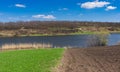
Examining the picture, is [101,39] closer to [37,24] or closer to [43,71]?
[43,71]

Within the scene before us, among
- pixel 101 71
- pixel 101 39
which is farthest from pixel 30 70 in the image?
pixel 101 39

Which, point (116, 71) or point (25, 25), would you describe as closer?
point (116, 71)

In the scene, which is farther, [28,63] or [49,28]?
[49,28]

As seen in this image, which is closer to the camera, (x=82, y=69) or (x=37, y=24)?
(x=82, y=69)

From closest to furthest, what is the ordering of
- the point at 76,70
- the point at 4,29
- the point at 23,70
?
the point at 23,70
the point at 76,70
the point at 4,29

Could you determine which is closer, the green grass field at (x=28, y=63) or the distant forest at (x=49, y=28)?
the green grass field at (x=28, y=63)

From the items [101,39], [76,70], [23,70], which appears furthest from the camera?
[101,39]

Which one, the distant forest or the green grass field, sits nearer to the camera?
the green grass field

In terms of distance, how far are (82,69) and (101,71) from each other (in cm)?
166

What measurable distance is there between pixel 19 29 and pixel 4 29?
8.44 metres

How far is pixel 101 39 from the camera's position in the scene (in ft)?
185

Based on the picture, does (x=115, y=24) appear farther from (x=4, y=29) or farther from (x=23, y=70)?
(x=23, y=70)

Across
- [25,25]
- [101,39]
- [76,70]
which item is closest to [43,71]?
[76,70]

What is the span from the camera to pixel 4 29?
173 meters
